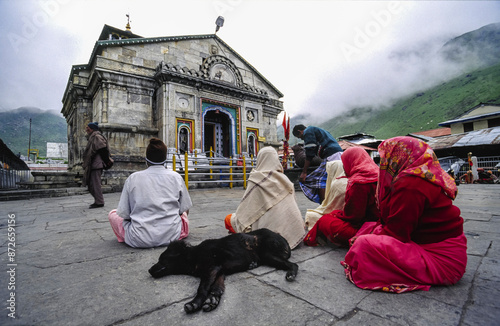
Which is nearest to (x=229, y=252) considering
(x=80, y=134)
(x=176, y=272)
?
(x=176, y=272)

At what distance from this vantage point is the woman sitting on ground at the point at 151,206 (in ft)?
7.77

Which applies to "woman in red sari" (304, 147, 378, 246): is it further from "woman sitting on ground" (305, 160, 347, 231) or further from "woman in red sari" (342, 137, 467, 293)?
"woman in red sari" (342, 137, 467, 293)

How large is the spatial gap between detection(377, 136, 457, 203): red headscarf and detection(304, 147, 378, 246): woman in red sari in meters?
0.39

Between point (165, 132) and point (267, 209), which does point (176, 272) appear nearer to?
point (267, 209)

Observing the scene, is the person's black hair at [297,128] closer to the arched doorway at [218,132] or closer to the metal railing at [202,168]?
the metal railing at [202,168]

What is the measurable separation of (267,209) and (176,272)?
998 mm

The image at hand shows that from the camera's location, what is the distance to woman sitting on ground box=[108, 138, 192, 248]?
2.37 meters

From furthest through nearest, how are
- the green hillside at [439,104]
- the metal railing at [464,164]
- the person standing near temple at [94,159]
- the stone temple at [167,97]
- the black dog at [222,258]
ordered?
the green hillside at [439,104], the metal railing at [464,164], the stone temple at [167,97], the person standing near temple at [94,159], the black dog at [222,258]

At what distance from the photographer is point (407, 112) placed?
66.5 m

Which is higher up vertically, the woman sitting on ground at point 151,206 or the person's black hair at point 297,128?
the person's black hair at point 297,128

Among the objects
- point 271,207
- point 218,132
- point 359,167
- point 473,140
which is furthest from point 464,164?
point 271,207

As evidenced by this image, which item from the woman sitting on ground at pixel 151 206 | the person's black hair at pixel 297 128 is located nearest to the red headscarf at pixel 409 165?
the woman sitting on ground at pixel 151 206

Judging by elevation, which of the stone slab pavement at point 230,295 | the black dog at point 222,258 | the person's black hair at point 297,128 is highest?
the person's black hair at point 297,128

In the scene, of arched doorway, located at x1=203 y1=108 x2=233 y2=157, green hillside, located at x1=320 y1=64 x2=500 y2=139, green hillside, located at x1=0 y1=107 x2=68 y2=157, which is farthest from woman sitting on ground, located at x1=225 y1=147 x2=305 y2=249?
green hillside, located at x1=0 y1=107 x2=68 y2=157
